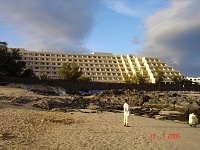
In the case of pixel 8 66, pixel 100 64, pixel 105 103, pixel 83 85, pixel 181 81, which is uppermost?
pixel 100 64

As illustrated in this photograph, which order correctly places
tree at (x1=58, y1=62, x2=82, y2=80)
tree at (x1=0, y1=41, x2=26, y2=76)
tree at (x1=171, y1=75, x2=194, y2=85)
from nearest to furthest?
tree at (x1=0, y1=41, x2=26, y2=76)
tree at (x1=58, y1=62, x2=82, y2=80)
tree at (x1=171, y1=75, x2=194, y2=85)

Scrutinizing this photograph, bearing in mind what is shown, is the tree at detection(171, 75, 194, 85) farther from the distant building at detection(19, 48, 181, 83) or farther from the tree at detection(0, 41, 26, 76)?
the tree at detection(0, 41, 26, 76)

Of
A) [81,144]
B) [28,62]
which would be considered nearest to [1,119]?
[81,144]

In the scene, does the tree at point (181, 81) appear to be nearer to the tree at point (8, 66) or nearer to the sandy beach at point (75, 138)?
the tree at point (8, 66)

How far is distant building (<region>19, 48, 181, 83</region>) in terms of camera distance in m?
130

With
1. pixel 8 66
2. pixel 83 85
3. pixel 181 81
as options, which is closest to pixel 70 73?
pixel 83 85

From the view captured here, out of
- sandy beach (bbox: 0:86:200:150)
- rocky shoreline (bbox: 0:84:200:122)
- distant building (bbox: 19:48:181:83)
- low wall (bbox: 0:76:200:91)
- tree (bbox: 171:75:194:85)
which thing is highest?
distant building (bbox: 19:48:181:83)

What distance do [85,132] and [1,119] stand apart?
5524mm

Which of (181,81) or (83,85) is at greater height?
(181,81)

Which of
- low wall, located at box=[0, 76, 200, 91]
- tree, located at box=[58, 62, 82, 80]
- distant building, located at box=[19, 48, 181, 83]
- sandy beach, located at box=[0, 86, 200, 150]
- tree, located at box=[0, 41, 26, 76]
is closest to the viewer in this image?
sandy beach, located at box=[0, 86, 200, 150]

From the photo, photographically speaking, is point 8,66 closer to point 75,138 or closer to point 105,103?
point 105,103

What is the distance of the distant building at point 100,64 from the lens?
425 feet

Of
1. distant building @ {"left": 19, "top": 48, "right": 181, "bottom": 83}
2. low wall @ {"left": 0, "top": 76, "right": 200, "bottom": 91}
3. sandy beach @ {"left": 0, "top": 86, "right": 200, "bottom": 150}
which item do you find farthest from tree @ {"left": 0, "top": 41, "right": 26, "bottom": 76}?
distant building @ {"left": 19, "top": 48, "right": 181, "bottom": 83}

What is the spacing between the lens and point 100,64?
465 feet
